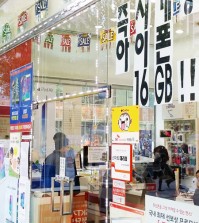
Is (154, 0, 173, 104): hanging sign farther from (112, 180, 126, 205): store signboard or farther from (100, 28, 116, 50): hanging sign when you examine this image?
(112, 180, 126, 205): store signboard

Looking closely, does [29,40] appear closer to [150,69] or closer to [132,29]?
[132,29]

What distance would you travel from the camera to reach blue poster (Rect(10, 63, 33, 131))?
14.9ft

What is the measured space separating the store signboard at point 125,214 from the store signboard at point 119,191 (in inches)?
1.4

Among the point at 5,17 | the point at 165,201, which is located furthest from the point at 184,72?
the point at 5,17

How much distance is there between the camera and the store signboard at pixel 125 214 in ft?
9.35

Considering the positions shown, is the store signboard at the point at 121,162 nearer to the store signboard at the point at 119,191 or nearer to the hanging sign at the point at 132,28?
the store signboard at the point at 119,191

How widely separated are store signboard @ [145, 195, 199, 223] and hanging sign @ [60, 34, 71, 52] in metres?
1.94

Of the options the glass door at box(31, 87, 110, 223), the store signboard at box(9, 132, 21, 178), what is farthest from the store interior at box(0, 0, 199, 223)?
the store signboard at box(9, 132, 21, 178)

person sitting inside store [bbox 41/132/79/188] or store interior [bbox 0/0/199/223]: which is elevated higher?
store interior [bbox 0/0/199/223]

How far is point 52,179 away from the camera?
13.6 ft

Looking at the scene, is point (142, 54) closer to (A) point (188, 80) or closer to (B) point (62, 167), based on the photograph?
(A) point (188, 80)

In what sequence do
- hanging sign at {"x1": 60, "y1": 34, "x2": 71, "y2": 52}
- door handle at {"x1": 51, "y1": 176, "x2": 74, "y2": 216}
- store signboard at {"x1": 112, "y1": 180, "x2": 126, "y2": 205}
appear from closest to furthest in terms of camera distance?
store signboard at {"x1": 112, "y1": 180, "x2": 126, "y2": 205} < door handle at {"x1": 51, "y1": 176, "x2": 74, "y2": 216} < hanging sign at {"x1": 60, "y1": 34, "x2": 71, "y2": 52}

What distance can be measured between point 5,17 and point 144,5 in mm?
2971

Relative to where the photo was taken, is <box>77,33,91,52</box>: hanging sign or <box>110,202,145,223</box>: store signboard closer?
<box>110,202,145,223</box>: store signboard
